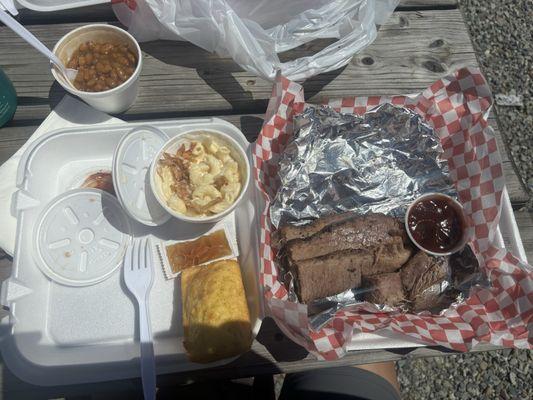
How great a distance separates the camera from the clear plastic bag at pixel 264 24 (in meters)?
1.36

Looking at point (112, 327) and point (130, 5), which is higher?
point (130, 5)

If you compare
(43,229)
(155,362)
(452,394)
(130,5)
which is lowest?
(452,394)

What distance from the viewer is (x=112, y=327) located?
48.6 inches

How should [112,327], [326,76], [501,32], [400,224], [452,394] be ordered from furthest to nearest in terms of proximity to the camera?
[501,32] < [452,394] < [326,76] < [400,224] < [112,327]

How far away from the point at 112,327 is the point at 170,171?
50 cm

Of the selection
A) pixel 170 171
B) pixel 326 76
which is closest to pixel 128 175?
pixel 170 171

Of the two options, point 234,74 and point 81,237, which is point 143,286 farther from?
point 234,74

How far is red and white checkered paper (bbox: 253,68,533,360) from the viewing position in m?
1.17

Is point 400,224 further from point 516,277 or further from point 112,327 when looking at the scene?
point 112,327

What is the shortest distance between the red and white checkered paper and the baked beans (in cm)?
49

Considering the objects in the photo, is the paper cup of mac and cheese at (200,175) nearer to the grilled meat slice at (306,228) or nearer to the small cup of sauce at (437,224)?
the grilled meat slice at (306,228)

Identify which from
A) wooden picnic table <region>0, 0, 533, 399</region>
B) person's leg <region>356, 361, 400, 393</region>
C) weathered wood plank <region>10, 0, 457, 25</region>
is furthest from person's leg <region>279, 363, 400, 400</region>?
weathered wood plank <region>10, 0, 457, 25</region>

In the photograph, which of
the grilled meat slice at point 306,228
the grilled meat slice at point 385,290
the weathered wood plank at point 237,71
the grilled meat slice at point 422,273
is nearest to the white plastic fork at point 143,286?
the grilled meat slice at point 306,228

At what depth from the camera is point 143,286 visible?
1.23m
